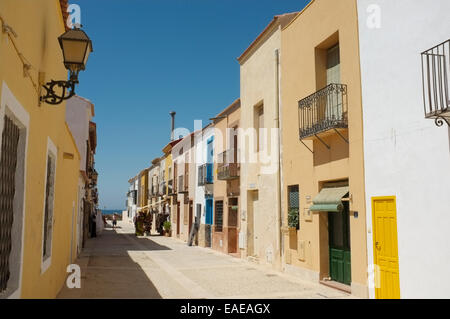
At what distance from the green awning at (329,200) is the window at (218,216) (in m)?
10.2

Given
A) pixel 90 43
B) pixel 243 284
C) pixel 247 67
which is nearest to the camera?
pixel 90 43

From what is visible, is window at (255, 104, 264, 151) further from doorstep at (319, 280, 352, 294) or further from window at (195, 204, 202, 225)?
window at (195, 204, 202, 225)

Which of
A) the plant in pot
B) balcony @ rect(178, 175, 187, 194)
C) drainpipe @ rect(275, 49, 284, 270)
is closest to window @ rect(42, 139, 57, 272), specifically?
the plant in pot

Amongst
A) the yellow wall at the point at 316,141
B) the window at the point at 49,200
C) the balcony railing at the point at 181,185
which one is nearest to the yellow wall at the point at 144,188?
the balcony railing at the point at 181,185

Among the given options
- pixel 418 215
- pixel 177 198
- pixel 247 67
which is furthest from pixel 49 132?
pixel 177 198

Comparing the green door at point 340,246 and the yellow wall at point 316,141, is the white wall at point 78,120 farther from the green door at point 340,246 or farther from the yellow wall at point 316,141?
the green door at point 340,246

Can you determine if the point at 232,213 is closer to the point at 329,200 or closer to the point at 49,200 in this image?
the point at 329,200

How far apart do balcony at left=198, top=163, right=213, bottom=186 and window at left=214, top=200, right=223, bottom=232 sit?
5.22 feet

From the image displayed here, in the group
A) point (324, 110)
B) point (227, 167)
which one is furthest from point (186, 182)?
point (324, 110)

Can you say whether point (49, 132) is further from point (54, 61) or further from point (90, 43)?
point (90, 43)

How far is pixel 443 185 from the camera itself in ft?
22.7

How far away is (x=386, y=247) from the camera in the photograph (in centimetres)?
830

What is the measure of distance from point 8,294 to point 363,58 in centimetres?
798

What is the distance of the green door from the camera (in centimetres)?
1022
